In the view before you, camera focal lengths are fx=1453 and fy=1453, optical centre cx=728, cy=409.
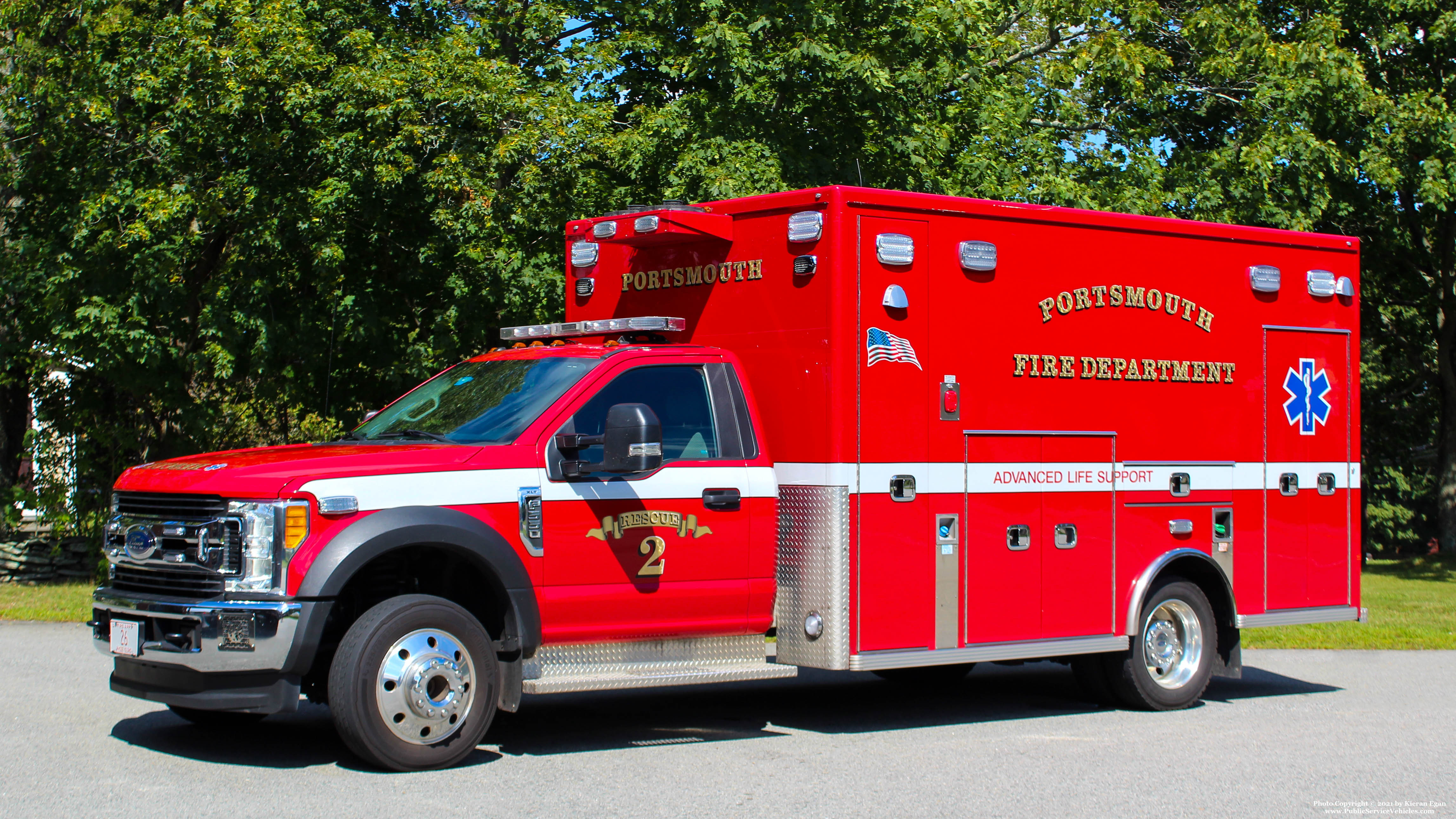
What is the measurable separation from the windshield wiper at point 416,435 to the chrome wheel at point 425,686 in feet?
3.55

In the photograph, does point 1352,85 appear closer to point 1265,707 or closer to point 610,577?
point 1265,707

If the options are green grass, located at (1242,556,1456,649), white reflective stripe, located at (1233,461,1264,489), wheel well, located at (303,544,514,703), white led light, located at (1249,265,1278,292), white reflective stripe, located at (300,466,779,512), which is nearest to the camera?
white reflective stripe, located at (300,466,779,512)

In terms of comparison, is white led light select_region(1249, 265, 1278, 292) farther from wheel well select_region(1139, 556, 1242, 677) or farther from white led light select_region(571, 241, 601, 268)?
white led light select_region(571, 241, 601, 268)

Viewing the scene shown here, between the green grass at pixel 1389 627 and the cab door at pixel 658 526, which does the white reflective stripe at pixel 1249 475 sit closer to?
the green grass at pixel 1389 627

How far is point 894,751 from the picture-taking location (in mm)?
8031

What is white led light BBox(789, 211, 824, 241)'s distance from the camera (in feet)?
26.7

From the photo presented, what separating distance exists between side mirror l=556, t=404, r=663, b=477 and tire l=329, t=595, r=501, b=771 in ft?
3.16

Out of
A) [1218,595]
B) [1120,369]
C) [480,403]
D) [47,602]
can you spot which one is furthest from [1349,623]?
[47,602]

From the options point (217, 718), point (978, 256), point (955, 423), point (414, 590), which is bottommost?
point (217, 718)

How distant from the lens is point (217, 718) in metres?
8.32

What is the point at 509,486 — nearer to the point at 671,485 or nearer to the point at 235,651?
the point at 671,485

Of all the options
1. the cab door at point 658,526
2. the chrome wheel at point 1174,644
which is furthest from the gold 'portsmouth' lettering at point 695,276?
the chrome wheel at point 1174,644

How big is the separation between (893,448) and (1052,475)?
1271 mm

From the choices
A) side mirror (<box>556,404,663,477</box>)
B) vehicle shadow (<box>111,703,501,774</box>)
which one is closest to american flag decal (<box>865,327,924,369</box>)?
side mirror (<box>556,404,663,477</box>)
